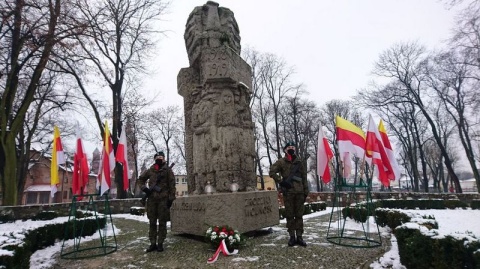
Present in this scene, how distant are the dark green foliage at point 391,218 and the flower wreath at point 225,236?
3927mm

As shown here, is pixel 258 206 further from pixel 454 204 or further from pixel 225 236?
pixel 454 204

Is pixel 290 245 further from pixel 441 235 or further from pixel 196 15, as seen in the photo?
pixel 196 15

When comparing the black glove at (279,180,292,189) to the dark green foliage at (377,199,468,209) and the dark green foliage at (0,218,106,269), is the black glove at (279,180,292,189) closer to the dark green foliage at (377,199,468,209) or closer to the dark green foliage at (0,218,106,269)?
the dark green foliage at (0,218,106,269)

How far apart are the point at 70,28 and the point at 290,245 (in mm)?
11519

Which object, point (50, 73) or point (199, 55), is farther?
point (50, 73)

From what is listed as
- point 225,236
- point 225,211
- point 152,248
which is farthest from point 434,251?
point 152,248

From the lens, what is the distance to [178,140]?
37.2 meters

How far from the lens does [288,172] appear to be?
20.1 feet

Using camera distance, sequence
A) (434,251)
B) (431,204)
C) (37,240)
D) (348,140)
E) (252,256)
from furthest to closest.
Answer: (431,204) < (37,240) < (348,140) < (252,256) < (434,251)

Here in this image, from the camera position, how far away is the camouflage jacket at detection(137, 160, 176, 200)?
19.9ft

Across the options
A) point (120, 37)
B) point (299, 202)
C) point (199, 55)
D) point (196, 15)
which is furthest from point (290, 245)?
point (120, 37)

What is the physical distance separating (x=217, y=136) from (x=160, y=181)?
70.5 inches

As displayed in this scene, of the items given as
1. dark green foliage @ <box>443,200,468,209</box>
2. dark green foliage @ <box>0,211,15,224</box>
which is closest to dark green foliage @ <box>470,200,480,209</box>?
dark green foliage @ <box>443,200,468,209</box>

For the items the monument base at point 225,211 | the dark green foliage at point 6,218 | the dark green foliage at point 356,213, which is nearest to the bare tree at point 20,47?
the dark green foliage at point 6,218
